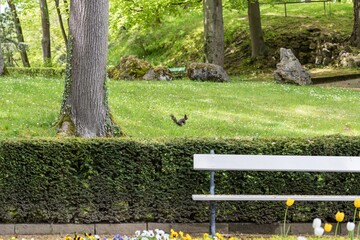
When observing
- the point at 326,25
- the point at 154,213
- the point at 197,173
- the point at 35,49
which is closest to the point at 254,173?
the point at 197,173

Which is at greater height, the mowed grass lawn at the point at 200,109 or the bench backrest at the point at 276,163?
the bench backrest at the point at 276,163

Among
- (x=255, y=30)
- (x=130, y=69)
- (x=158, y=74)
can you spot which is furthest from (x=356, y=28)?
(x=130, y=69)

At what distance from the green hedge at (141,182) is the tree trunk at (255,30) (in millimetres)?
18737

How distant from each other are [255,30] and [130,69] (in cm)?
837

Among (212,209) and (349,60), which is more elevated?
(212,209)

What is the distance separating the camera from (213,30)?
73.9ft

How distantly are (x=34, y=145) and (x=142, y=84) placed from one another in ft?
33.2

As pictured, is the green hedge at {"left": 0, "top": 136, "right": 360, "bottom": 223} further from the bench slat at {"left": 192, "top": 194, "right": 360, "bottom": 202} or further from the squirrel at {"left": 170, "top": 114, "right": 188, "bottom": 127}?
the squirrel at {"left": 170, "top": 114, "right": 188, "bottom": 127}

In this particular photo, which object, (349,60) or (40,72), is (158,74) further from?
(349,60)

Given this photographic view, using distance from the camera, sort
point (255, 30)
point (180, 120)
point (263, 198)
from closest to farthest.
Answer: point (263, 198) → point (180, 120) → point (255, 30)

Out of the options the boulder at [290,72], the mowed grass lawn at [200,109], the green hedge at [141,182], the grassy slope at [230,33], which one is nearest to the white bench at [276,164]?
the green hedge at [141,182]

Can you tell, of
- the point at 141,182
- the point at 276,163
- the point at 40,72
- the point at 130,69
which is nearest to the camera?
the point at 276,163

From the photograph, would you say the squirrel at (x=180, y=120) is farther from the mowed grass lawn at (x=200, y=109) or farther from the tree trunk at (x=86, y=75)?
the tree trunk at (x=86, y=75)

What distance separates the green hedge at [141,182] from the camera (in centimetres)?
832
